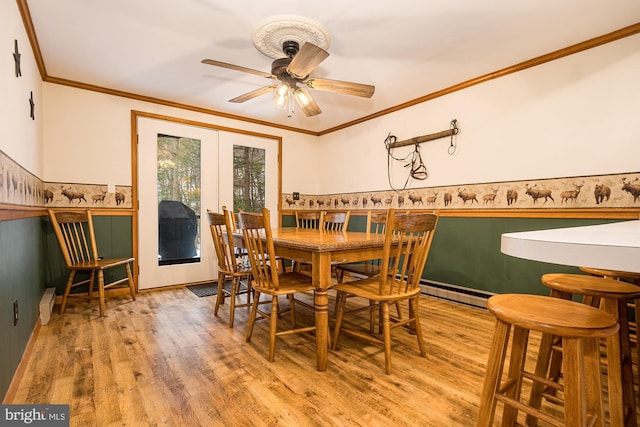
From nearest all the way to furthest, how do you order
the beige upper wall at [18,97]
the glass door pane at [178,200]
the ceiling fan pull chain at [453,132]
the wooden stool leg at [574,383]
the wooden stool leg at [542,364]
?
the wooden stool leg at [574,383]
the wooden stool leg at [542,364]
the beige upper wall at [18,97]
the ceiling fan pull chain at [453,132]
the glass door pane at [178,200]

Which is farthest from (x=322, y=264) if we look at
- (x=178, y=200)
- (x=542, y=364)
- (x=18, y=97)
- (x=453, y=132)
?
(x=178, y=200)

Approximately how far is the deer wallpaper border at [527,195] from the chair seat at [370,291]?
1573 mm

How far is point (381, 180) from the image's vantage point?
4.07m

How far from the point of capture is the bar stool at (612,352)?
1125mm

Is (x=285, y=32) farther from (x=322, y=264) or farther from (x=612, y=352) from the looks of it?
(x=612, y=352)

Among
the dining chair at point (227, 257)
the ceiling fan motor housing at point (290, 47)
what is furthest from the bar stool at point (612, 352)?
the ceiling fan motor housing at point (290, 47)

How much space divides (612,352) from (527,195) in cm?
192

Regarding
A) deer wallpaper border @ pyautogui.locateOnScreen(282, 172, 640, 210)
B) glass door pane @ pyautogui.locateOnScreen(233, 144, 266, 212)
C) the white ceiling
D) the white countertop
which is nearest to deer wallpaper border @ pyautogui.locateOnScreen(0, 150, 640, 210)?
deer wallpaper border @ pyautogui.locateOnScreen(282, 172, 640, 210)

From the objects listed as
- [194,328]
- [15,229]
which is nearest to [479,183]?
[194,328]

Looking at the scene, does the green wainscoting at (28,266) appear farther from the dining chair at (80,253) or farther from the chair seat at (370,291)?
the chair seat at (370,291)

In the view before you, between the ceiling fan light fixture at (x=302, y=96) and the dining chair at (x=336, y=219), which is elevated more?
the ceiling fan light fixture at (x=302, y=96)

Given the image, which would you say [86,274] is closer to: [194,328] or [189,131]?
[194,328]

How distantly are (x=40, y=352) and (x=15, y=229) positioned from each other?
872mm

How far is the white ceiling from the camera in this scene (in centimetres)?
200
